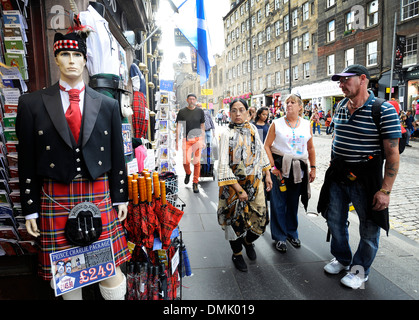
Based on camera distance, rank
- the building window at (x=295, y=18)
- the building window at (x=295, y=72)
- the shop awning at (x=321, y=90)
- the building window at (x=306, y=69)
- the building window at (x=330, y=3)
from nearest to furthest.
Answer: the shop awning at (x=321, y=90) → the building window at (x=330, y=3) → the building window at (x=306, y=69) → the building window at (x=295, y=18) → the building window at (x=295, y=72)

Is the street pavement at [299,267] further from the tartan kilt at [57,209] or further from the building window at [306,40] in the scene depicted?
the building window at [306,40]

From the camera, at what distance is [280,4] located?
31969 mm

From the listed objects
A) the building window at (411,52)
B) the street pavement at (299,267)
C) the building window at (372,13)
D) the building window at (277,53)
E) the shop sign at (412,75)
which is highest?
the building window at (277,53)

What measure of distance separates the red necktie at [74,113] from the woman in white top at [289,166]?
2.39 metres

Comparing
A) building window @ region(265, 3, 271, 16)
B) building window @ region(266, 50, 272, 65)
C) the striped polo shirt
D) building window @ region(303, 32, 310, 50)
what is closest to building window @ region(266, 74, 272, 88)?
building window @ region(266, 50, 272, 65)

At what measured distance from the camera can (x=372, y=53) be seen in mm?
20297

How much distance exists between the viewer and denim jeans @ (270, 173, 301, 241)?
11.9 feet

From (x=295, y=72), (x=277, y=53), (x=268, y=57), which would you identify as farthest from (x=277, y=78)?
(x=295, y=72)

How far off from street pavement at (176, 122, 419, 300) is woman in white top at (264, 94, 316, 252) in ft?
0.96

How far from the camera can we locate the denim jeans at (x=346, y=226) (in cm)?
273

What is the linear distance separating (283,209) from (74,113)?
2738 mm

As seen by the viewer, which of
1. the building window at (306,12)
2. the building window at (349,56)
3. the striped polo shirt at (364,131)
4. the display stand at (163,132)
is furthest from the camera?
the building window at (306,12)

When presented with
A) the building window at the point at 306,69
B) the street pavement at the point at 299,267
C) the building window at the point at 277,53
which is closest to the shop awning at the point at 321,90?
the building window at the point at 306,69

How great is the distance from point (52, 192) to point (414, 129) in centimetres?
1778
